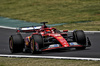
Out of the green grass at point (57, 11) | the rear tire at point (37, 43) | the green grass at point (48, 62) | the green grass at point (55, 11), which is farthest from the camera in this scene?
the green grass at point (55, 11)

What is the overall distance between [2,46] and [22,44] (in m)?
3.02

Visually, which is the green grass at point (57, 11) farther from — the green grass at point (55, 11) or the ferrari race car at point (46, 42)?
the ferrari race car at point (46, 42)

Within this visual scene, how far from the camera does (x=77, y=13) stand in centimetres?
2941

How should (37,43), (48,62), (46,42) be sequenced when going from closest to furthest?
(48,62) → (37,43) → (46,42)

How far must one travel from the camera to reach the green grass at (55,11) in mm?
26616

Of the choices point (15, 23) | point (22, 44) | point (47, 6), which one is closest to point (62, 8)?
point (47, 6)

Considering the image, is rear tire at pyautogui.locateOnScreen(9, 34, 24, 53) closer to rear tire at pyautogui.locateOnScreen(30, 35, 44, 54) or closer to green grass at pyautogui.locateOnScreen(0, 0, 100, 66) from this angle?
rear tire at pyautogui.locateOnScreen(30, 35, 44, 54)

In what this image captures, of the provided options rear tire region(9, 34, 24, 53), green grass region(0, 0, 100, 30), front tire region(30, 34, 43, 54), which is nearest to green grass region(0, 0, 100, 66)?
green grass region(0, 0, 100, 30)

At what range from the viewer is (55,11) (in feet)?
101

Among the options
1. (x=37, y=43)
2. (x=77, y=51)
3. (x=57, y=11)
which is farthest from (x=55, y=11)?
(x=37, y=43)

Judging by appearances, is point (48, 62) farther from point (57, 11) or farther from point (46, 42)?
point (57, 11)

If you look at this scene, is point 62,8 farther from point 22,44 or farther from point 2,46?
point 22,44

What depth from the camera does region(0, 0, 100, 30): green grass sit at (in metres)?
26.6

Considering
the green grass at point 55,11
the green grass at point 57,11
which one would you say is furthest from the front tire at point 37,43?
the green grass at point 55,11
